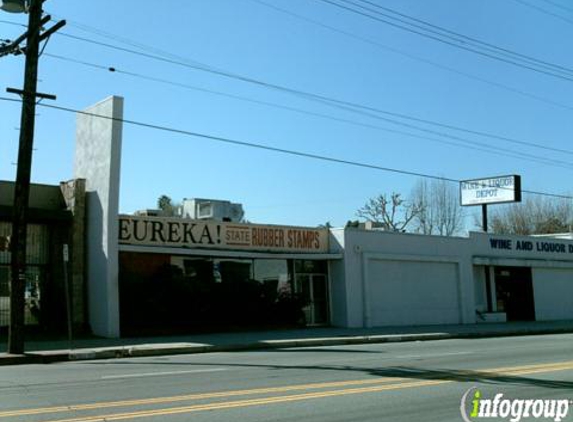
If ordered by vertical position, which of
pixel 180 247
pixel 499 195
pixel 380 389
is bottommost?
pixel 380 389

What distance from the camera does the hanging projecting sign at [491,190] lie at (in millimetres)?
42062

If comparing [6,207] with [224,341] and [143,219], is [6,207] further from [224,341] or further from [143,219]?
[224,341]

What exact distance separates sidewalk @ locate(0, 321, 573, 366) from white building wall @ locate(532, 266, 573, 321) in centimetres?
806

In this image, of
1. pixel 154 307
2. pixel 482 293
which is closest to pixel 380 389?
pixel 154 307

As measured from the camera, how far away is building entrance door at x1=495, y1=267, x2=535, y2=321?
36.9 metres

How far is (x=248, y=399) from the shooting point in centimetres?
966

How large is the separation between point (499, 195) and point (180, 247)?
24379 millimetres

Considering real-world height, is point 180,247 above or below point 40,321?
above

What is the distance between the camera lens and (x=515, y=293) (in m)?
37.7

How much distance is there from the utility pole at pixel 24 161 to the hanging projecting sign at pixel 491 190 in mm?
30712

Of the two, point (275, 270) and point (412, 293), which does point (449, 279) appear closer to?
point (412, 293)

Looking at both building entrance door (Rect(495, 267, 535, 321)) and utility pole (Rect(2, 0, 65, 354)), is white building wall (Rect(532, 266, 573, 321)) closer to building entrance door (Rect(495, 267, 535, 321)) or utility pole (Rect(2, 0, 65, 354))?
building entrance door (Rect(495, 267, 535, 321))

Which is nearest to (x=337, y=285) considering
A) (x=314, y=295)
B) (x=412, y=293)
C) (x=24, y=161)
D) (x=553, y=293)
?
(x=314, y=295)

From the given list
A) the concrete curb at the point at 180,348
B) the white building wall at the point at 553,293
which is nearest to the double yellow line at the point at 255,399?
the concrete curb at the point at 180,348
